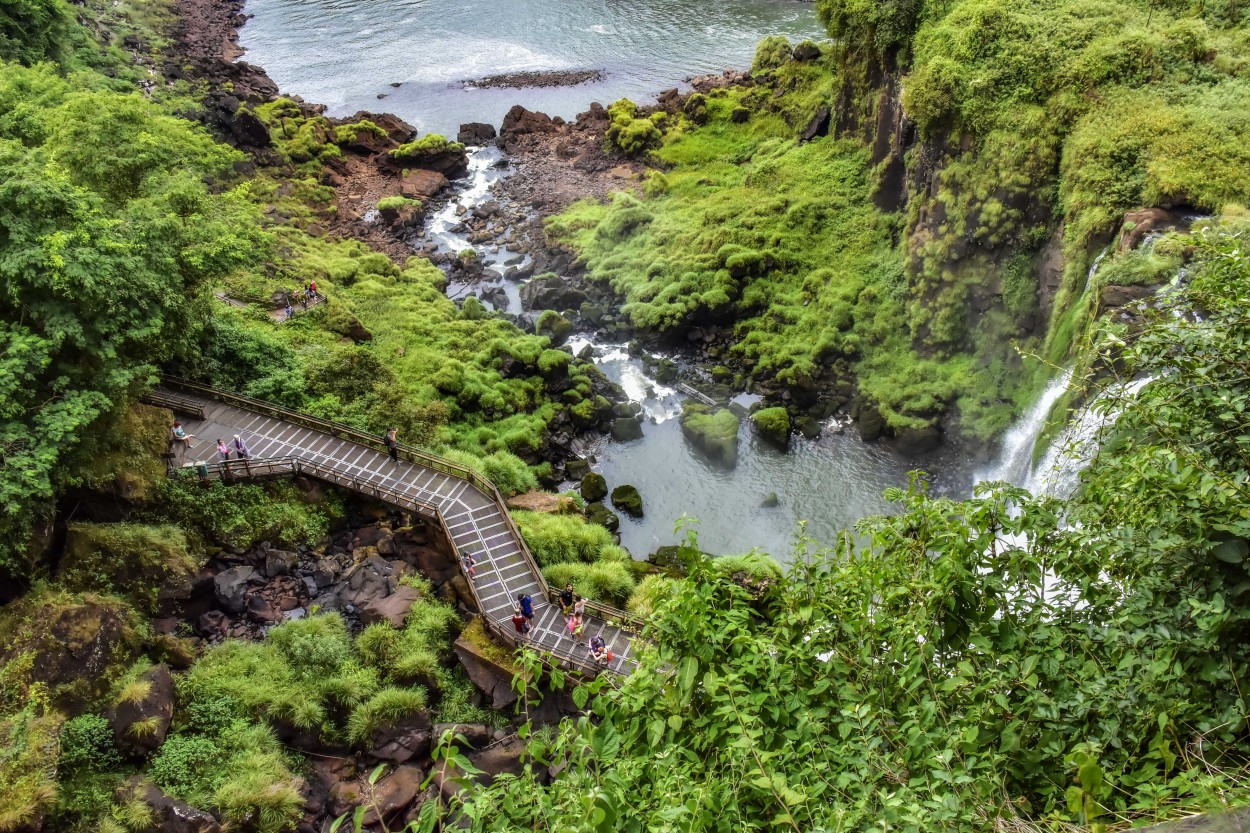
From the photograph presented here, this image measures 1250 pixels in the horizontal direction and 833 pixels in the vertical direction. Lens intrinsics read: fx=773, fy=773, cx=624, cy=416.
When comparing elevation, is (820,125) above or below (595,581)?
above

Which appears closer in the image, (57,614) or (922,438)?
(57,614)

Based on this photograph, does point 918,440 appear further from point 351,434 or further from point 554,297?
point 351,434

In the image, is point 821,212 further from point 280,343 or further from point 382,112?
point 382,112

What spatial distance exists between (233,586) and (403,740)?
640 centimetres

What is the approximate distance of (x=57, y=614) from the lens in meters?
16.1

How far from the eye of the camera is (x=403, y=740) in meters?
17.6

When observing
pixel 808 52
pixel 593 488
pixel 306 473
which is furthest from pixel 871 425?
pixel 808 52

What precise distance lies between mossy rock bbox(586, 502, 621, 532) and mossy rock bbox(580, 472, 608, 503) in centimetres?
83

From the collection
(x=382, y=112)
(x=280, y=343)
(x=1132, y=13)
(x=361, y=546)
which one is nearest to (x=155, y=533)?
(x=361, y=546)

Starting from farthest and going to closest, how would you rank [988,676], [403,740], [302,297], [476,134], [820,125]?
1. [476,134]
2. [820,125]
3. [302,297]
4. [403,740]
5. [988,676]

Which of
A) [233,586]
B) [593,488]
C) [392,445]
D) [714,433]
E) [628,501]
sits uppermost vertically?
[392,445]

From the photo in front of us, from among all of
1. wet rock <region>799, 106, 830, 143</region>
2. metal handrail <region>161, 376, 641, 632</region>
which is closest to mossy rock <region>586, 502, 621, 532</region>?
metal handrail <region>161, 376, 641, 632</region>

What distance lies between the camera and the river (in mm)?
61844

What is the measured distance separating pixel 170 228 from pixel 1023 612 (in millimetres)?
21730
